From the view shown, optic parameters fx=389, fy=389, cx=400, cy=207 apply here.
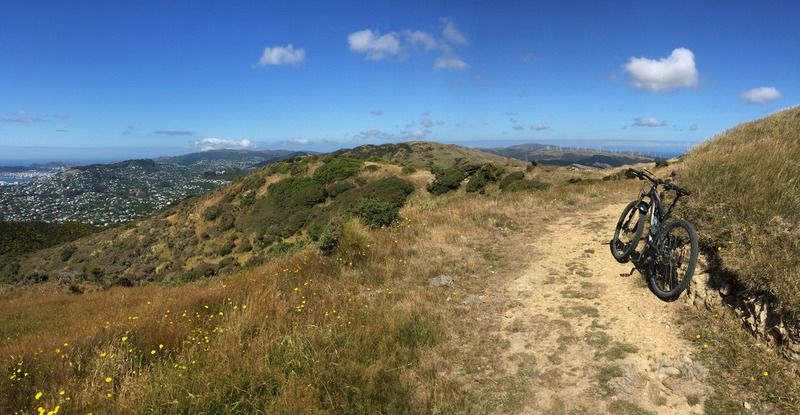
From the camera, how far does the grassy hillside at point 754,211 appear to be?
14.0ft

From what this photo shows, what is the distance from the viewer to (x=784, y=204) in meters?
5.35

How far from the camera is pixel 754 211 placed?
5484 millimetres

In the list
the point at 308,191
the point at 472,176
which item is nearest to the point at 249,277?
the point at 472,176

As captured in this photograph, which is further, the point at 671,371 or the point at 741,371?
the point at 671,371

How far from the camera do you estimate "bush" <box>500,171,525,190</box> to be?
27.5 metres

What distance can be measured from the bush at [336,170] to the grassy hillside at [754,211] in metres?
35.6

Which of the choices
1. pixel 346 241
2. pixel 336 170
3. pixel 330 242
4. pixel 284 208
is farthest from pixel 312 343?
pixel 336 170

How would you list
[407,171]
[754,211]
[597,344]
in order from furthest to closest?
1. [407,171]
2. [754,211]
3. [597,344]

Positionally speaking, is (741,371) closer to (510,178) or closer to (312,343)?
(312,343)

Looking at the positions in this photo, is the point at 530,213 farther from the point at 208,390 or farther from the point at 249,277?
the point at 208,390

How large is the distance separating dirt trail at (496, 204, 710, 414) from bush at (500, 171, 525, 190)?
2062 cm

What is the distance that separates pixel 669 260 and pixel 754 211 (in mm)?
1335

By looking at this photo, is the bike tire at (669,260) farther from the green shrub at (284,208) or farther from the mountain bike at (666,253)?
the green shrub at (284,208)

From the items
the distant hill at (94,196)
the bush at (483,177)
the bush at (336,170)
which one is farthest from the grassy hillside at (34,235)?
the bush at (483,177)
